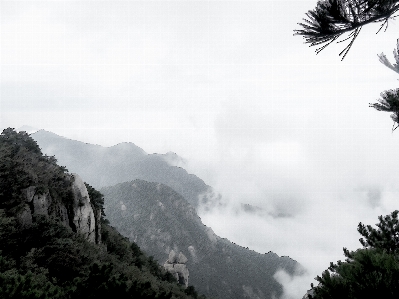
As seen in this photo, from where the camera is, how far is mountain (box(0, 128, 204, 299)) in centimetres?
696

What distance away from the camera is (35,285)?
7.58 m

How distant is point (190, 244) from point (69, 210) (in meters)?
108

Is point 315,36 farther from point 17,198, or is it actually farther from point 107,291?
point 17,198

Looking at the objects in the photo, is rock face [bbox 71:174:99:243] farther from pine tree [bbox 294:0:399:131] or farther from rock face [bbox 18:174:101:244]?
pine tree [bbox 294:0:399:131]

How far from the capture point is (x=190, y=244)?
120938 millimetres

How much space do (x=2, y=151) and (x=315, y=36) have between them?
22.2 meters

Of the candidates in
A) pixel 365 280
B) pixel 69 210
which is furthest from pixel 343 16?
pixel 69 210

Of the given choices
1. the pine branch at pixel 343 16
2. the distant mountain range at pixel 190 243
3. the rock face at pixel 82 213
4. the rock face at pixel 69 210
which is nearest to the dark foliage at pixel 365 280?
the pine branch at pixel 343 16

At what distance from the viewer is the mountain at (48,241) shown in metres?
6.96

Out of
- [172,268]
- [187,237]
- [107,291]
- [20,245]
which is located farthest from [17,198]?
[187,237]

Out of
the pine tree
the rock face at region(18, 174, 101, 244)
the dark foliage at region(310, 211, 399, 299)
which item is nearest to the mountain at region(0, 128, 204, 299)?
the rock face at region(18, 174, 101, 244)

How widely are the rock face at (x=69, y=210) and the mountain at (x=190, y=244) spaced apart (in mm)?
83752

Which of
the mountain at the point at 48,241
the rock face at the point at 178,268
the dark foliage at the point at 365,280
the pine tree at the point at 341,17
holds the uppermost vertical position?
the pine tree at the point at 341,17

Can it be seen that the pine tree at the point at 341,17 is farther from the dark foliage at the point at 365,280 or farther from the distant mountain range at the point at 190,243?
the distant mountain range at the point at 190,243
